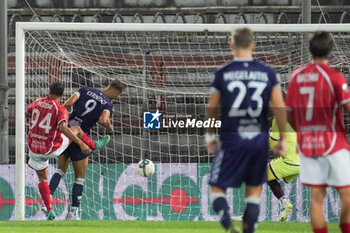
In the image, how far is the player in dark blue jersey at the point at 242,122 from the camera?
5.80 m

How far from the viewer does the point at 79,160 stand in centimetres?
1049

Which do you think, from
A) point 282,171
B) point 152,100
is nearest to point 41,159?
point 282,171

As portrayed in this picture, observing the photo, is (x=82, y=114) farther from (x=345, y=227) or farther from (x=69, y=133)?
(x=345, y=227)

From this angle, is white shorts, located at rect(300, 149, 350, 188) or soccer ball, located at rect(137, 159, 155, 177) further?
soccer ball, located at rect(137, 159, 155, 177)

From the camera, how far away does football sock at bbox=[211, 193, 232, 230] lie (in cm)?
576

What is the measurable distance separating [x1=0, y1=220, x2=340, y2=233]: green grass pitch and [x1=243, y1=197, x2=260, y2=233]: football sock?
289cm

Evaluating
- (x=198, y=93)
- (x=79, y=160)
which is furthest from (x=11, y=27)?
(x=79, y=160)

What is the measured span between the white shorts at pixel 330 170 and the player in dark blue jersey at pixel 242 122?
0.85ft

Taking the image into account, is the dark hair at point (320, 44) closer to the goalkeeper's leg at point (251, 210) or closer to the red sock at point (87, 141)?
the goalkeeper's leg at point (251, 210)

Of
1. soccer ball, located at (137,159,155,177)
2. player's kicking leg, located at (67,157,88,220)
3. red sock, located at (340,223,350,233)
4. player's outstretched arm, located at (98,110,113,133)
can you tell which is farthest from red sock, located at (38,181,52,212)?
red sock, located at (340,223,350,233)

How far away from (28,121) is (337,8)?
8480 mm

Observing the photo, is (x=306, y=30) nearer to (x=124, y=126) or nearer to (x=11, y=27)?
(x=124, y=126)

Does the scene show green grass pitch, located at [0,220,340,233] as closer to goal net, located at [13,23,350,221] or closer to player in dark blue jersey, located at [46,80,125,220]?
player in dark blue jersey, located at [46,80,125,220]

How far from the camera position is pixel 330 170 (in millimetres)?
5941
